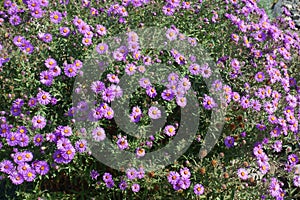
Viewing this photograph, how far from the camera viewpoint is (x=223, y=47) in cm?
445

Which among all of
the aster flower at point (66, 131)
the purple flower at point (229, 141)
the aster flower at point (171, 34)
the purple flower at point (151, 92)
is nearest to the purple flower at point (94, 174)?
the aster flower at point (66, 131)

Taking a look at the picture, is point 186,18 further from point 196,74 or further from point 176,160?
point 176,160

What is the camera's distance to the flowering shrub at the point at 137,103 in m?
3.54

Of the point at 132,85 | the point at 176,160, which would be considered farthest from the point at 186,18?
the point at 176,160

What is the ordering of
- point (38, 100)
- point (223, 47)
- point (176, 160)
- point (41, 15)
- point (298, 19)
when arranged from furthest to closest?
point (298, 19)
point (223, 47)
point (41, 15)
point (176, 160)
point (38, 100)

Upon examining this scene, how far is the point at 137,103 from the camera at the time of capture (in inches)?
157

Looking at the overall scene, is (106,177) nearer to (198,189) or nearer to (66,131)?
(66,131)

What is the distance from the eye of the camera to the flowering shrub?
3.54 m

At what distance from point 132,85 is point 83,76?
429 mm

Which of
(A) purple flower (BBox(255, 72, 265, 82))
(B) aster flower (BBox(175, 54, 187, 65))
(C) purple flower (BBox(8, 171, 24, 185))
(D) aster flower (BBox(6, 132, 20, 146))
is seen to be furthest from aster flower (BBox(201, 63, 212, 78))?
(C) purple flower (BBox(8, 171, 24, 185))

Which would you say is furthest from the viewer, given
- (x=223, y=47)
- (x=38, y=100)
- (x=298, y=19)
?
(x=298, y=19)

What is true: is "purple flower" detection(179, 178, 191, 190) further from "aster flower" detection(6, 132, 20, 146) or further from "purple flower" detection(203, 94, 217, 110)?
"aster flower" detection(6, 132, 20, 146)

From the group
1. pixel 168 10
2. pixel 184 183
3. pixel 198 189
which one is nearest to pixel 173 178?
pixel 184 183

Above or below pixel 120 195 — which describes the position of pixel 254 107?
above
